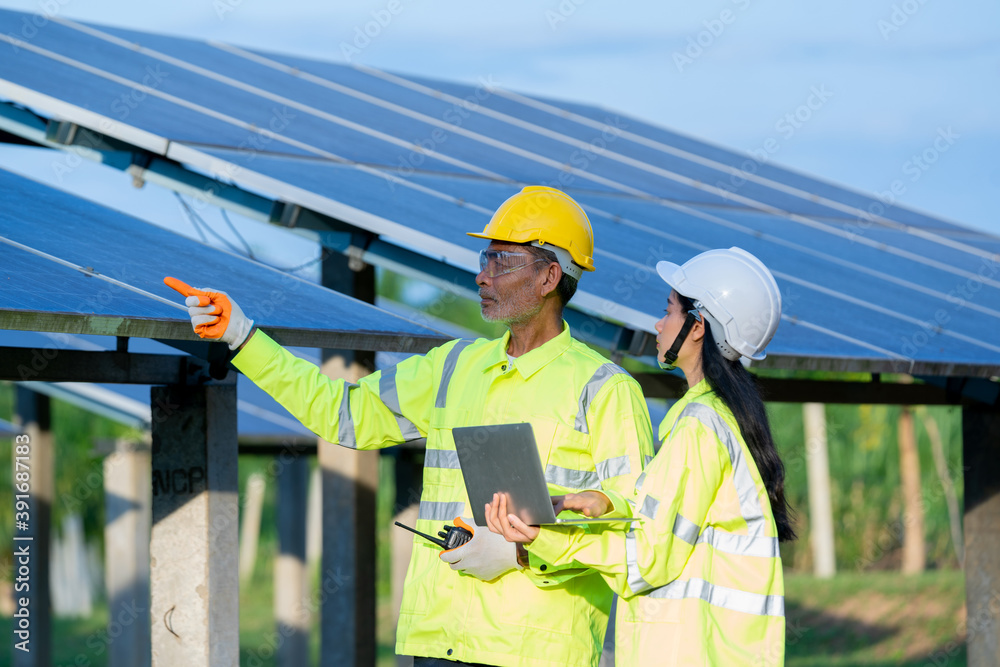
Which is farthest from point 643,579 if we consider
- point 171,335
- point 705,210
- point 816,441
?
point 816,441

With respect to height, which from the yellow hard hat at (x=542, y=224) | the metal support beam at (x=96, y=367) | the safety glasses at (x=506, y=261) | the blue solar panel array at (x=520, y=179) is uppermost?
the blue solar panel array at (x=520, y=179)

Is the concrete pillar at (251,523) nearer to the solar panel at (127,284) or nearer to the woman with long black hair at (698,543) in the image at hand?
the solar panel at (127,284)

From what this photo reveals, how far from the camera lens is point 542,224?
4.02 metres

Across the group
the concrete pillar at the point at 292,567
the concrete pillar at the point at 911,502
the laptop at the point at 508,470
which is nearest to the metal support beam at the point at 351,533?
the laptop at the point at 508,470

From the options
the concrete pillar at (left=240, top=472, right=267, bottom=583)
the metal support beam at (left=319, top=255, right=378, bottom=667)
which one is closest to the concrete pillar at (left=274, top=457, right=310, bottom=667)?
the metal support beam at (left=319, top=255, right=378, bottom=667)

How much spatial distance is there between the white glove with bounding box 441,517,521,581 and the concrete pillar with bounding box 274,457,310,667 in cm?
984

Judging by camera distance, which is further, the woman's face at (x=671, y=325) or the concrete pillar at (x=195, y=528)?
the concrete pillar at (x=195, y=528)

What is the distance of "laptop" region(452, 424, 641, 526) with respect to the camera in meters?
3.23

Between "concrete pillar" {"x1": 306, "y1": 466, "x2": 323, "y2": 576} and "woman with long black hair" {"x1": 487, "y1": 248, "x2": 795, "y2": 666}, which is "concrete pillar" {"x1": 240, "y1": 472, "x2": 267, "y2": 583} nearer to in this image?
"concrete pillar" {"x1": 306, "y1": 466, "x2": 323, "y2": 576}

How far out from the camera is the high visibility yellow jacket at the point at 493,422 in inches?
147

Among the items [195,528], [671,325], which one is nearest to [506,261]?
[671,325]

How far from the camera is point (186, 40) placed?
985 centimetres

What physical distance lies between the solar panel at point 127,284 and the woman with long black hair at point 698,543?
51.9 inches

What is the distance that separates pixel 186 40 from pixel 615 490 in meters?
7.28
